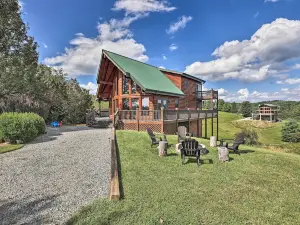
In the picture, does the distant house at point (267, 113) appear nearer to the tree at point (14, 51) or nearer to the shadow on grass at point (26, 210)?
the tree at point (14, 51)

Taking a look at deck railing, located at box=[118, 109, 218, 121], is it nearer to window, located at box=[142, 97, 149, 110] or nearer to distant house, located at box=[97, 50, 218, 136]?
distant house, located at box=[97, 50, 218, 136]

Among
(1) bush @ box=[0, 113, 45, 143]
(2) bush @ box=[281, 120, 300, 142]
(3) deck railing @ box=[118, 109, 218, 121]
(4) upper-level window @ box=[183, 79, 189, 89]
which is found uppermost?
(4) upper-level window @ box=[183, 79, 189, 89]

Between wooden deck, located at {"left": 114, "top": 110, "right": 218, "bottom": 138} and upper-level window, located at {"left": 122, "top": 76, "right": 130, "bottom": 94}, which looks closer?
wooden deck, located at {"left": 114, "top": 110, "right": 218, "bottom": 138}

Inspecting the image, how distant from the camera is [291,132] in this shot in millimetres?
42281

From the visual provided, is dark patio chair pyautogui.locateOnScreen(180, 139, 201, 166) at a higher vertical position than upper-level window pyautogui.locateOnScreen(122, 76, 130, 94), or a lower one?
lower

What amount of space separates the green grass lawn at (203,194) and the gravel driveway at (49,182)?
0.65 m

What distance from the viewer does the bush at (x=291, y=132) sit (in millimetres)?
41312

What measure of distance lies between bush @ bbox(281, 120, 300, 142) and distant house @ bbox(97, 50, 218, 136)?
76.3ft

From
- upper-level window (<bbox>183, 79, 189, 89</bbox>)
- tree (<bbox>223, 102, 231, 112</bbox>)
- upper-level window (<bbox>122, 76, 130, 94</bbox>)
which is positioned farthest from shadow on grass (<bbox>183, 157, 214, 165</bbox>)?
tree (<bbox>223, 102, 231, 112</bbox>)

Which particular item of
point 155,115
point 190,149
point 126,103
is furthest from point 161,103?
point 190,149

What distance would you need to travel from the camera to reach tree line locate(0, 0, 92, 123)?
18797mm

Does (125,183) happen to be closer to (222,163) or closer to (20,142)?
(222,163)

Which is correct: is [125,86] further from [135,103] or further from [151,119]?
[151,119]

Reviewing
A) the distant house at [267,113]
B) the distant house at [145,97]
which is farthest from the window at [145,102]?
the distant house at [267,113]
